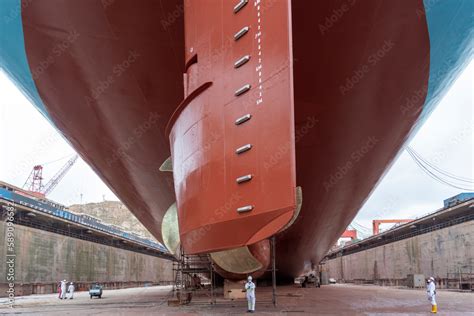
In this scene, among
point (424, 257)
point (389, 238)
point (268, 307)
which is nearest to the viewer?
point (268, 307)

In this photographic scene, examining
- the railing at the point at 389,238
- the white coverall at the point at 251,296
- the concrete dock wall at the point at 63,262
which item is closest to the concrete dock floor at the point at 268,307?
the white coverall at the point at 251,296

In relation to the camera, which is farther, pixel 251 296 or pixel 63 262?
pixel 63 262

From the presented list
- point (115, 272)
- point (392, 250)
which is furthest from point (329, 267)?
point (115, 272)

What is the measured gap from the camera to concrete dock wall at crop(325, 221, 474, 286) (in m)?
27.4

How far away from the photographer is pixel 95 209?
167 m

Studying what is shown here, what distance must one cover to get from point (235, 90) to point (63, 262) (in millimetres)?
30792

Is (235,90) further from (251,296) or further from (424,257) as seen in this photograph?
(424,257)

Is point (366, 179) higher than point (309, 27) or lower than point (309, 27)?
lower

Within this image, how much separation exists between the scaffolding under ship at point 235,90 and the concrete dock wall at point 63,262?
52.8 ft

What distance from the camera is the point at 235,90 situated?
534cm

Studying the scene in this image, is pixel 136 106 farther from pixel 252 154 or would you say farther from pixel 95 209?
pixel 95 209

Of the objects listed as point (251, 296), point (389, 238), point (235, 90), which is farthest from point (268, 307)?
point (389, 238)

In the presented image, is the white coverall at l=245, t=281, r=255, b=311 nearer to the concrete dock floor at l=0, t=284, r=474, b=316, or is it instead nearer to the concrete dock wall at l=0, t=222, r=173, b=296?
the concrete dock floor at l=0, t=284, r=474, b=316

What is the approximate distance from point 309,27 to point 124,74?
11.7ft
